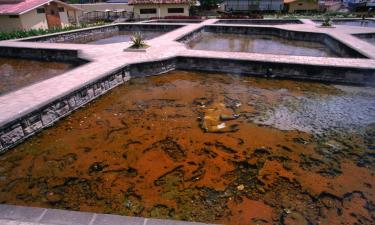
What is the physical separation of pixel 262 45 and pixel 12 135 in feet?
46.0

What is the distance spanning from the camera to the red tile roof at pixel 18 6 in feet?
62.4

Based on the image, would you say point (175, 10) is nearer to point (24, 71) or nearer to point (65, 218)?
point (24, 71)

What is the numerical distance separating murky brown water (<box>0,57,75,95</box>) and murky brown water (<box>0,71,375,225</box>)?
12.2ft

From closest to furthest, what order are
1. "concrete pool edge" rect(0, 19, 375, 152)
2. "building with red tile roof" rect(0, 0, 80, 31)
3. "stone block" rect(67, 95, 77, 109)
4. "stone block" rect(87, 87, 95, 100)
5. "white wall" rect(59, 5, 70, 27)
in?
"concrete pool edge" rect(0, 19, 375, 152) < "stone block" rect(67, 95, 77, 109) < "stone block" rect(87, 87, 95, 100) < "building with red tile roof" rect(0, 0, 80, 31) < "white wall" rect(59, 5, 70, 27)

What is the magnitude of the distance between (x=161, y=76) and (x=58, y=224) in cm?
782

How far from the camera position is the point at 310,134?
623cm

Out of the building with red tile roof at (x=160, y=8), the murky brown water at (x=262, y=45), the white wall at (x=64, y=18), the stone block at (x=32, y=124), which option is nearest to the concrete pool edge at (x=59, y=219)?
the stone block at (x=32, y=124)

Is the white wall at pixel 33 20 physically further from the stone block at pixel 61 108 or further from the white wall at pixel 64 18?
the stone block at pixel 61 108

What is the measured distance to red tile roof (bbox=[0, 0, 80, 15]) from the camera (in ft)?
62.4

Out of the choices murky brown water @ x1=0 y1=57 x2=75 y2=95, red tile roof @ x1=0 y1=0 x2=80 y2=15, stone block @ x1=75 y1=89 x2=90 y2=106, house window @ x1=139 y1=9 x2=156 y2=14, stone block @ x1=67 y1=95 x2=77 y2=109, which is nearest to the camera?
stone block @ x1=67 y1=95 x2=77 y2=109

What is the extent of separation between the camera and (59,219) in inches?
140

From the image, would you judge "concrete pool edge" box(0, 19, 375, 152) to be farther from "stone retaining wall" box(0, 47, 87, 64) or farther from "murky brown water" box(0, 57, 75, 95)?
"murky brown water" box(0, 57, 75, 95)

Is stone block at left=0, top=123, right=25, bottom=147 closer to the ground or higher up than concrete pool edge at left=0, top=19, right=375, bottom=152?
closer to the ground

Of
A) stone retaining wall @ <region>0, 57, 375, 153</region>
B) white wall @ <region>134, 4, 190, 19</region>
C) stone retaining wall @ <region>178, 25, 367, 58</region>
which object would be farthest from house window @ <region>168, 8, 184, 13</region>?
stone retaining wall @ <region>0, 57, 375, 153</region>
